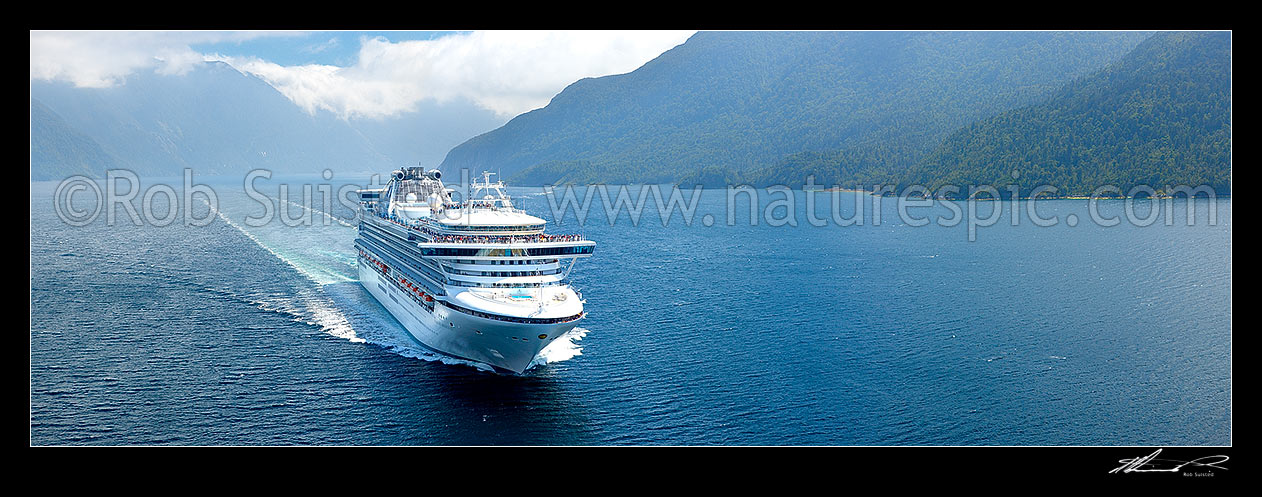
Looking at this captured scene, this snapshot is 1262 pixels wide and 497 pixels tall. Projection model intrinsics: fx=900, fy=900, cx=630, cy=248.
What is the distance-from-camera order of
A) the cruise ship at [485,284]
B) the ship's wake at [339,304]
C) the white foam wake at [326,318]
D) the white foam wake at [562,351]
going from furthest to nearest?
the white foam wake at [326,318] < the ship's wake at [339,304] < the white foam wake at [562,351] < the cruise ship at [485,284]

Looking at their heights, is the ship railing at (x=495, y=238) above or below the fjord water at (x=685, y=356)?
above

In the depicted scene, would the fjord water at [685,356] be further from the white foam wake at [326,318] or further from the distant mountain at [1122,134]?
the distant mountain at [1122,134]

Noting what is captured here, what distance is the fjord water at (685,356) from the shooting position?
3453 centimetres

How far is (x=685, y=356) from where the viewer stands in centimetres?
4372

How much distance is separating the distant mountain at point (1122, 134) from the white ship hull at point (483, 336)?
132463mm

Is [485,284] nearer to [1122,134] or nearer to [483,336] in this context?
[483,336]

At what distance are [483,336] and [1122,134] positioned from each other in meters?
158

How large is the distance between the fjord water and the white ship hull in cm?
76

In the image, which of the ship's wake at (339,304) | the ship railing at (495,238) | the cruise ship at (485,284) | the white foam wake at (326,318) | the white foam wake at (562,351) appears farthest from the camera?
the white foam wake at (326,318)
